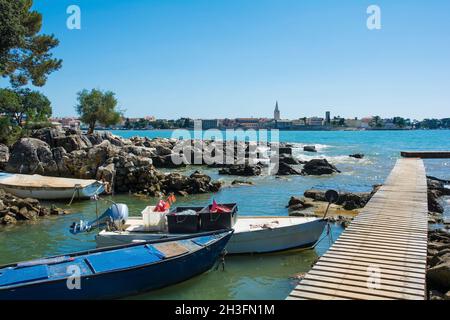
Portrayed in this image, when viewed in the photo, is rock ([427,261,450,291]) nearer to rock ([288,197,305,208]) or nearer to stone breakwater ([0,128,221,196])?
rock ([288,197,305,208])

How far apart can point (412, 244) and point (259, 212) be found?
15.2m

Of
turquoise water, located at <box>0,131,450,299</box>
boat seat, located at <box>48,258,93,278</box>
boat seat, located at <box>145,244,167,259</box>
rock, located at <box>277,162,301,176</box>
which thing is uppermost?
boat seat, located at <box>145,244,167,259</box>

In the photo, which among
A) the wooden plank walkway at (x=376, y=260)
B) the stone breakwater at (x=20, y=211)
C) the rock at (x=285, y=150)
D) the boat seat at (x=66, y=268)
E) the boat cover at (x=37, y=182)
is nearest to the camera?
the wooden plank walkway at (x=376, y=260)

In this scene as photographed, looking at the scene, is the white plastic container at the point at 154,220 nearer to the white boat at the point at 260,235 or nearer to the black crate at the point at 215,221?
the white boat at the point at 260,235

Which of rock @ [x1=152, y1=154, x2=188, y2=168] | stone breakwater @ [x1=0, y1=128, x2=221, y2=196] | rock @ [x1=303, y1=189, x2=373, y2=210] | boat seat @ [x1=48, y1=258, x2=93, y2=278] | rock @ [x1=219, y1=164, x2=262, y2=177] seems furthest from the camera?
rock @ [x1=152, y1=154, x2=188, y2=168]

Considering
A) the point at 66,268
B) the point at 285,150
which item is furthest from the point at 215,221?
the point at 285,150

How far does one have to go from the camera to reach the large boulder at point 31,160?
122ft

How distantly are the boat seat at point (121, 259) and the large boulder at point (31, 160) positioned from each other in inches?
961

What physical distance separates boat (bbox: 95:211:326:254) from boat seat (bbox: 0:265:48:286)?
4.60m

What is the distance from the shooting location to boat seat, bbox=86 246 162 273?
13.9 m

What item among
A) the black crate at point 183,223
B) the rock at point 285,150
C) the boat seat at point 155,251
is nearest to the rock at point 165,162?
the rock at point 285,150

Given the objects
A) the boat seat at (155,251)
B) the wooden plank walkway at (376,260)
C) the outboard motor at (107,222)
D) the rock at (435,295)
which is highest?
the wooden plank walkway at (376,260)

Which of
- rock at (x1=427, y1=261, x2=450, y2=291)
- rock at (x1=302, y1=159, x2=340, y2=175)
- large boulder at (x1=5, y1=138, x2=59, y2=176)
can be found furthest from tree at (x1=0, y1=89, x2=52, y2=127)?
rock at (x1=427, y1=261, x2=450, y2=291)
